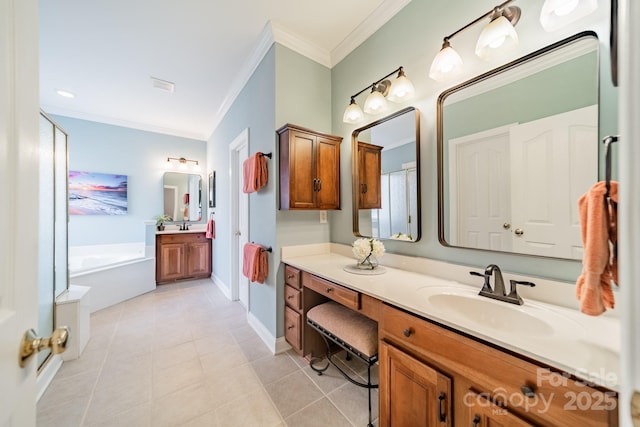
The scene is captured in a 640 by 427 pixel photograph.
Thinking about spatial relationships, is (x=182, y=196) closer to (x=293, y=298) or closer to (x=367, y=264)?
(x=293, y=298)

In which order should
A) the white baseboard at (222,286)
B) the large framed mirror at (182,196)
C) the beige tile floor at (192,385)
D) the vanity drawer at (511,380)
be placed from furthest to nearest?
the large framed mirror at (182,196), the white baseboard at (222,286), the beige tile floor at (192,385), the vanity drawer at (511,380)

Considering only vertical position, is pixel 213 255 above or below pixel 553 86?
below

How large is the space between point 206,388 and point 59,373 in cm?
117

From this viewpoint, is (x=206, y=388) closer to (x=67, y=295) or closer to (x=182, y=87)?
(x=67, y=295)

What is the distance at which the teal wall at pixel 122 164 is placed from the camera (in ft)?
11.8

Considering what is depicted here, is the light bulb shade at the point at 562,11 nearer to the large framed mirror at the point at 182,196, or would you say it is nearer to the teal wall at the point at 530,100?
the teal wall at the point at 530,100

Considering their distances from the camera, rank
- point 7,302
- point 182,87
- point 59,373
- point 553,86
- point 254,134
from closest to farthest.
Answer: point 7,302 < point 553,86 < point 59,373 < point 254,134 < point 182,87

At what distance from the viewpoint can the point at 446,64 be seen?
1345 millimetres

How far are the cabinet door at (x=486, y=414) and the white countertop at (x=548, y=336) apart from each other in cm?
22

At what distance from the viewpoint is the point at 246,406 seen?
147 centimetres

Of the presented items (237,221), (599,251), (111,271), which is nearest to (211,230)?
(237,221)

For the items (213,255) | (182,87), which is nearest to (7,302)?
(182,87)

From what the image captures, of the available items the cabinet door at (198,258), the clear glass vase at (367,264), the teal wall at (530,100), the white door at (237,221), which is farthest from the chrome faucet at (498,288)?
the cabinet door at (198,258)

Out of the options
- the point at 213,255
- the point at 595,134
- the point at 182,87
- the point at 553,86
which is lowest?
the point at 213,255
